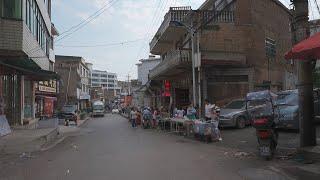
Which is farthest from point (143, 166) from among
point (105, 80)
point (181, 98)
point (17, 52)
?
point (105, 80)

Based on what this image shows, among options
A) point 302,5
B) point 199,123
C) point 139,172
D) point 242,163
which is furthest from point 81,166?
point 199,123

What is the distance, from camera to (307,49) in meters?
11.2

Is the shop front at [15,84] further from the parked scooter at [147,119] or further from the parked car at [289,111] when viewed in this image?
the parked car at [289,111]

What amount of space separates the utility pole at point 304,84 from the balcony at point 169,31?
21.9 meters

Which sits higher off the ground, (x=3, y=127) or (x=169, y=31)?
(x=169, y=31)

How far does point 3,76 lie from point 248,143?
51.7 feet

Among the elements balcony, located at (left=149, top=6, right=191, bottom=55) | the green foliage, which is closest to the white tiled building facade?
balcony, located at (left=149, top=6, right=191, bottom=55)

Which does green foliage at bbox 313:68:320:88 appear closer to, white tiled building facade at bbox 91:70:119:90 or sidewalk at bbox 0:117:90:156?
sidewalk at bbox 0:117:90:156

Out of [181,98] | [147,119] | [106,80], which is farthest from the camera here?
[106,80]

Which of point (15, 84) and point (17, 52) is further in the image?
point (15, 84)

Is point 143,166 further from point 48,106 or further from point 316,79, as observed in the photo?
point 48,106

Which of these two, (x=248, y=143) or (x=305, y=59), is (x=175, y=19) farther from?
(x=305, y=59)

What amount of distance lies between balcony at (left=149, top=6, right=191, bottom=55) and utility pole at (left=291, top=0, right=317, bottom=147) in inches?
863

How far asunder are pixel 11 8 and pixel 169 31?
68.0ft
